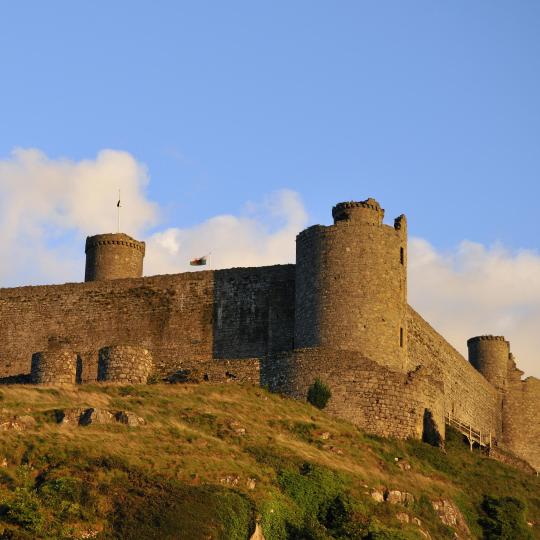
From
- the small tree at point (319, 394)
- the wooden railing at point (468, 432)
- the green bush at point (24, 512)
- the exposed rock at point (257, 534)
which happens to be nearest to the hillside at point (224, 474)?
the green bush at point (24, 512)

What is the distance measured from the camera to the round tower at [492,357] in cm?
8012

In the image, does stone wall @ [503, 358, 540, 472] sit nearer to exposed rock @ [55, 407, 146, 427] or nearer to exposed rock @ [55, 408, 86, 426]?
exposed rock @ [55, 407, 146, 427]

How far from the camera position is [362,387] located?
53688 millimetres

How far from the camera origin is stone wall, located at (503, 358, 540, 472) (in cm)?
7681

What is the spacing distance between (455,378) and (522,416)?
33.2ft

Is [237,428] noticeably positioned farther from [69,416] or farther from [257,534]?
[257,534]

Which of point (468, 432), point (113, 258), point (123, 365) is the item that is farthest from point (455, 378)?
point (123, 365)

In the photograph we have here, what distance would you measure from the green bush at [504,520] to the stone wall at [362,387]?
552 centimetres

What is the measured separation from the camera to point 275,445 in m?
47.1

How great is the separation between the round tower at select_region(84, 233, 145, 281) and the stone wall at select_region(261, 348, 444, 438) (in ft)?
46.7

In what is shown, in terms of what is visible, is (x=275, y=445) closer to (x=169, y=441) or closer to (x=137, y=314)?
(x=169, y=441)

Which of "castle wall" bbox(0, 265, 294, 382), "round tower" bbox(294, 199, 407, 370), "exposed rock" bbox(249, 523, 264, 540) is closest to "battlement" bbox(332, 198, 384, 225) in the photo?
"round tower" bbox(294, 199, 407, 370)

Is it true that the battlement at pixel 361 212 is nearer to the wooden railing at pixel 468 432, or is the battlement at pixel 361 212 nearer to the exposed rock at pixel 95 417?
the wooden railing at pixel 468 432

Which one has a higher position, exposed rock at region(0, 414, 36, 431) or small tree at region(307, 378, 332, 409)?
small tree at region(307, 378, 332, 409)
